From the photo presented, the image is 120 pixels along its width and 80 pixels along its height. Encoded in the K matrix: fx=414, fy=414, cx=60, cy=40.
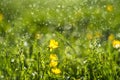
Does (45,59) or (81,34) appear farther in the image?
(81,34)

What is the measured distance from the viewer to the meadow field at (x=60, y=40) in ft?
14.0

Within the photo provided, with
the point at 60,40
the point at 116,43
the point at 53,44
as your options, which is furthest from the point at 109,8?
the point at 53,44

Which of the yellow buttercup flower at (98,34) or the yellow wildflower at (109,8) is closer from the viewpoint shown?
the yellow buttercup flower at (98,34)

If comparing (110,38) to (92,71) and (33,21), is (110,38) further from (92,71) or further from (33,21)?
(33,21)

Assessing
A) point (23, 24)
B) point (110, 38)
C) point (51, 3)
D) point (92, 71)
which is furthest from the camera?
point (51, 3)

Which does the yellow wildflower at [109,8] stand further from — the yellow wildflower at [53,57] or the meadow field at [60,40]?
the yellow wildflower at [53,57]

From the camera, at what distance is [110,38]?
14.8ft

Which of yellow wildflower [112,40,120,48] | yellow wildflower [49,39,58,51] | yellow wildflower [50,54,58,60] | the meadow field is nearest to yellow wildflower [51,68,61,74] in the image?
the meadow field

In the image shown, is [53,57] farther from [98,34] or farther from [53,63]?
[98,34]

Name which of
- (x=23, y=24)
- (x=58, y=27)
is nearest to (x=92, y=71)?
(x=58, y=27)

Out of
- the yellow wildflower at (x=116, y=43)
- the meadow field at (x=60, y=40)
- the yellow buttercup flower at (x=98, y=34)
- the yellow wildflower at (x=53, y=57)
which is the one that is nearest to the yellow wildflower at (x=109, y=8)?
the meadow field at (x=60, y=40)

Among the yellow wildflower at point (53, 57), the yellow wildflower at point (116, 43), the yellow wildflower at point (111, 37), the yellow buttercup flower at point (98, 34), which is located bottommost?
the yellow wildflower at point (53, 57)

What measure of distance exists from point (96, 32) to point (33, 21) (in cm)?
79

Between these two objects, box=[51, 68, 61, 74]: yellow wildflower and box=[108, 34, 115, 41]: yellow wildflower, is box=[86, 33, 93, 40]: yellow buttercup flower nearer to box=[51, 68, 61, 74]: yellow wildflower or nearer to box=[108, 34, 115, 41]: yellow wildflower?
box=[108, 34, 115, 41]: yellow wildflower
